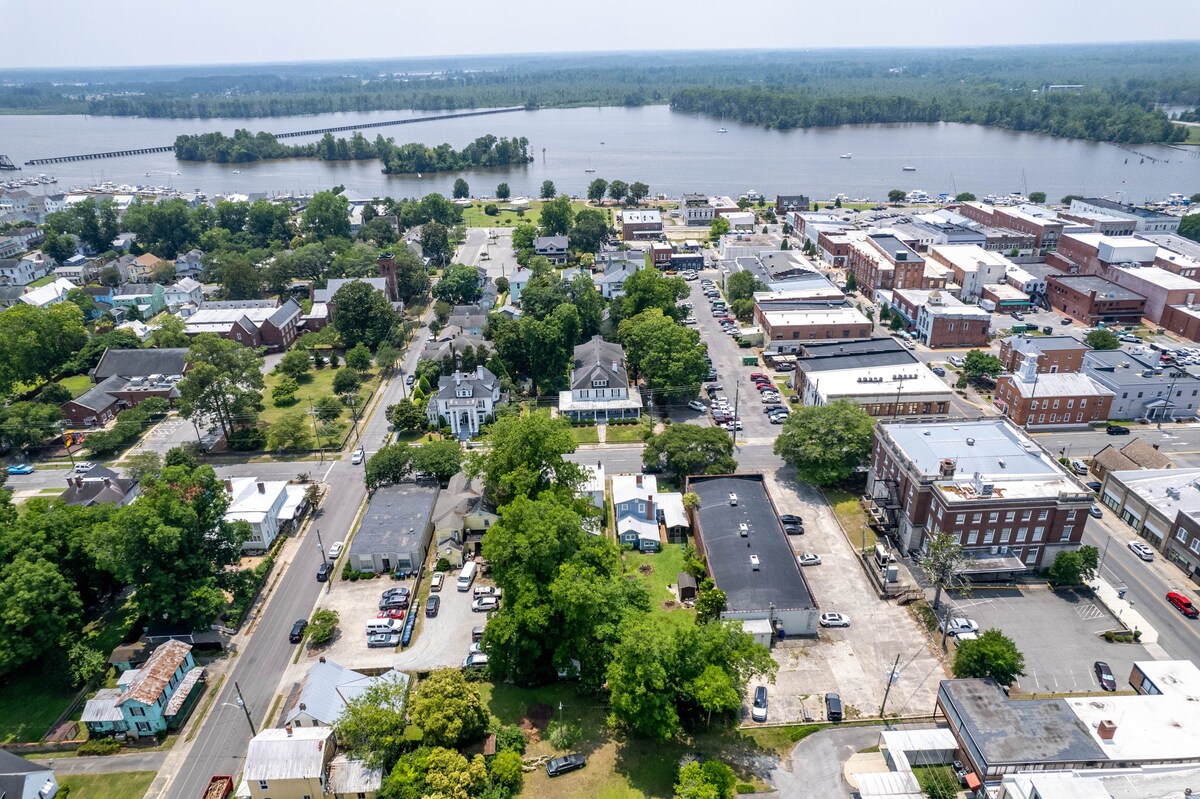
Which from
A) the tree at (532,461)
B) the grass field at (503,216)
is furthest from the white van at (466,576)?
the grass field at (503,216)

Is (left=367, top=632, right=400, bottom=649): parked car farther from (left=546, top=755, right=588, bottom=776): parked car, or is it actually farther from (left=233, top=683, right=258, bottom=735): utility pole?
(left=546, top=755, right=588, bottom=776): parked car

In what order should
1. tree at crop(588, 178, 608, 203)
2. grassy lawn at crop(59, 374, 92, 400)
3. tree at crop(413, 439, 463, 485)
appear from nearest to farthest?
tree at crop(413, 439, 463, 485), grassy lawn at crop(59, 374, 92, 400), tree at crop(588, 178, 608, 203)

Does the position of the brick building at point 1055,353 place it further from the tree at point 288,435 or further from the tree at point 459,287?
the tree at point 288,435

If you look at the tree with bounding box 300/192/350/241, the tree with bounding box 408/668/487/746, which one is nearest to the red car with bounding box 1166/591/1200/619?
the tree with bounding box 408/668/487/746

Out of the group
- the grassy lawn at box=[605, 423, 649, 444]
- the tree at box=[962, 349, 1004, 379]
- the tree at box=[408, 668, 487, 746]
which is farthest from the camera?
the tree at box=[962, 349, 1004, 379]

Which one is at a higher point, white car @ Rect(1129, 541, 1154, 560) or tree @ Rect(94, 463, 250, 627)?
tree @ Rect(94, 463, 250, 627)

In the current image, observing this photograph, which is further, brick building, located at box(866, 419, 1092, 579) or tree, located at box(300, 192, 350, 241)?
tree, located at box(300, 192, 350, 241)

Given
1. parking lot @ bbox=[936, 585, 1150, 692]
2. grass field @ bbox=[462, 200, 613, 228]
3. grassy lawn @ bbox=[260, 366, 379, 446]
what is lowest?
parking lot @ bbox=[936, 585, 1150, 692]
